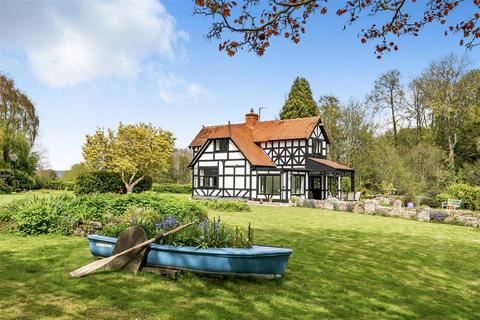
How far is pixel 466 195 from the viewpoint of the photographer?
1037 inches

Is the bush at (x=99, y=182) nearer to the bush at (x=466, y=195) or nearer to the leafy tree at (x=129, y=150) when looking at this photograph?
the leafy tree at (x=129, y=150)

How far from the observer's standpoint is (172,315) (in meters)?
5.52

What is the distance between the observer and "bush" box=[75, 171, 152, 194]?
3116 cm

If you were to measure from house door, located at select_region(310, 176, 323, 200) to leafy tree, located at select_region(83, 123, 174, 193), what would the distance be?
538 inches

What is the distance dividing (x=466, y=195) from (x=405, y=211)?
7.45 m

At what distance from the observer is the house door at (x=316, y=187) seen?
3335 centimetres

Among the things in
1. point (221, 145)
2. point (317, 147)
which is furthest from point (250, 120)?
point (317, 147)

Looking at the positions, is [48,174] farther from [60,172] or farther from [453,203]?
[453,203]

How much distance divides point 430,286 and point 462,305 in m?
1.11

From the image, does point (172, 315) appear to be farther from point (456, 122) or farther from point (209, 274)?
point (456, 122)

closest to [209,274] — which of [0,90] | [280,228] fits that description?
[280,228]

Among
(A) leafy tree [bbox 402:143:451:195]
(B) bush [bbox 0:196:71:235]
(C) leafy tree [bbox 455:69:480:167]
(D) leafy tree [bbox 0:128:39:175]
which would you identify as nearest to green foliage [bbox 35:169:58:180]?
(D) leafy tree [bbox 0:128:39:175]

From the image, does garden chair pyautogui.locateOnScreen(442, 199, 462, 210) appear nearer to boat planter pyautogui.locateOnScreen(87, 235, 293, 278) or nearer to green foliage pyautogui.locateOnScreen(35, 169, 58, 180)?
boat planter pyautogui.locateOnScreen(87, 235, 293, 278)

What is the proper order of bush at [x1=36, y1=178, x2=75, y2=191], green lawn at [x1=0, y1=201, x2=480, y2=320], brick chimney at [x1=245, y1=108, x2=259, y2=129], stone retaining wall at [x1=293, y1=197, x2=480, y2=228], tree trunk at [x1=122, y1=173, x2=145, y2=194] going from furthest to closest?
bush at [x1=36, y1=178, x2=75, y2=191] < brick chimney at [x1=245, y1=108, x2=259, y2=129] < tree trunk at [x1=122, y1=173, x2=145, y2=194] < stone retaining wall at [x1=293, y1=197, x2=480, y2=228] < green lawn at [x1=0, y1=201, x2=480, y2=320]
